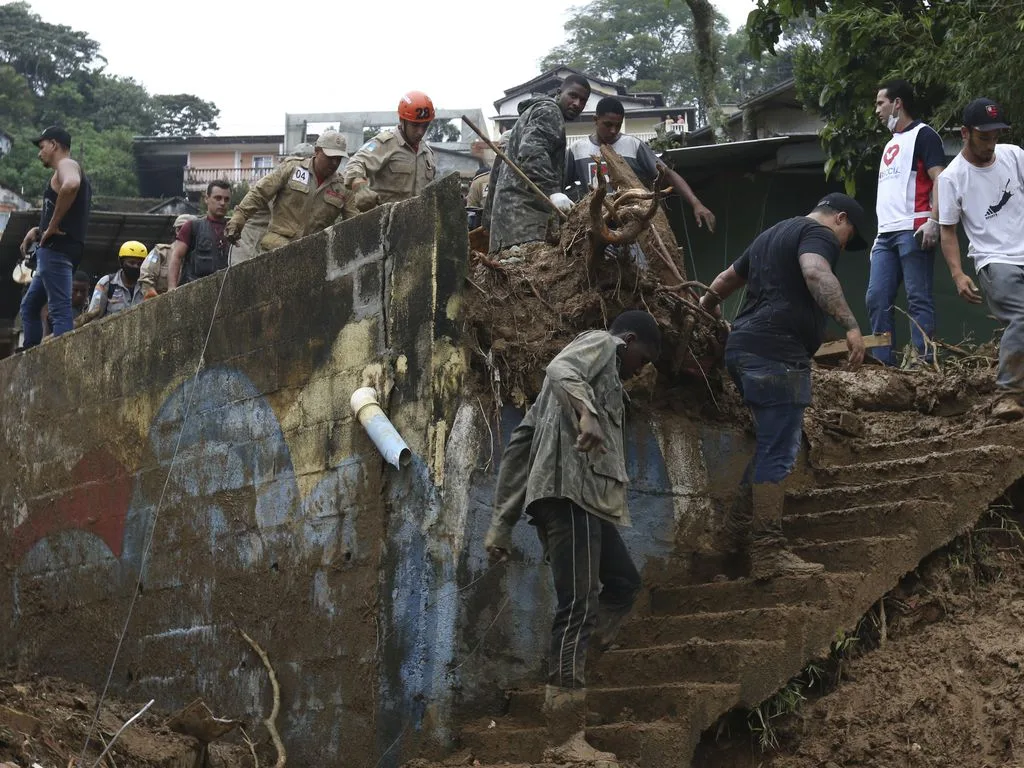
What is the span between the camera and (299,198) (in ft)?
→ 30.0

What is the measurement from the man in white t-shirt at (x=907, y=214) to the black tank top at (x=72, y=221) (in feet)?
18.7

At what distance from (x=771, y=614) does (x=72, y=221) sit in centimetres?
617

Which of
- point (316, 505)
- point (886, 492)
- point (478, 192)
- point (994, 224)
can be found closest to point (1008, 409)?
point (886, 492)

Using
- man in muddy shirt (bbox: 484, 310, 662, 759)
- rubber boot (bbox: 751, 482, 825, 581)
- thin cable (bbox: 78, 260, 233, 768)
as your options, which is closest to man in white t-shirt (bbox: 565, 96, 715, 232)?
thin cable (bbox: 78, 260, 233, 768)

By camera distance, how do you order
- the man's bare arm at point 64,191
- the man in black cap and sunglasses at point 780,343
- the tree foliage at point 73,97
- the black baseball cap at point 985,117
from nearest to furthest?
the man in black cap and sunglasses at point 780,343 < the black baseball cap at point 985,117 < the man's bare arm at point 64,191 < the tree foliage at point 73,97

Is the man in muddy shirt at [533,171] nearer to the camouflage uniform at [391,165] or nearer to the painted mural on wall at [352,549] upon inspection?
the camouflage uniform at [391,165]

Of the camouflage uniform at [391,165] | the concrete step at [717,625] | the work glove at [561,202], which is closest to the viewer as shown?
the concrete step at [717,625]

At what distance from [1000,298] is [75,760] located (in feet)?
17.8

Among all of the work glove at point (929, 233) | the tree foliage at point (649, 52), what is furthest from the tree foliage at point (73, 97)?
the work glove at point (929, 233)

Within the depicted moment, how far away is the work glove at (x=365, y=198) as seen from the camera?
852cm

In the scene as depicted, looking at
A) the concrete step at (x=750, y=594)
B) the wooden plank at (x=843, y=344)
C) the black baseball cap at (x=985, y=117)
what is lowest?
the concrete step at (x=750, y=594)

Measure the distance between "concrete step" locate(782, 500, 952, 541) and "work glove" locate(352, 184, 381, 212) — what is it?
3416mm

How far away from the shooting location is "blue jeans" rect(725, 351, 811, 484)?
665 centimetres

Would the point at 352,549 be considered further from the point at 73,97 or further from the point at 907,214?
the point at 73,97
